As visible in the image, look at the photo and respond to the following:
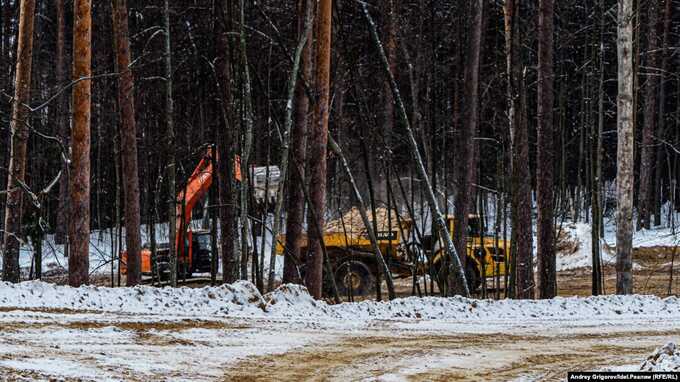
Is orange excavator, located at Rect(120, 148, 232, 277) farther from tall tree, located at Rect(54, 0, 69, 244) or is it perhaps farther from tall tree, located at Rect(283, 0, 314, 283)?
tall tree, located at Rect(283, 0, 314, 283)

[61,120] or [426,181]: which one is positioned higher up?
[61,120]

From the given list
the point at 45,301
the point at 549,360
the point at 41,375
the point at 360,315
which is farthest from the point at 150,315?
the point at 549,360

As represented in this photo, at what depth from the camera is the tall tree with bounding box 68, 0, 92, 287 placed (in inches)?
634

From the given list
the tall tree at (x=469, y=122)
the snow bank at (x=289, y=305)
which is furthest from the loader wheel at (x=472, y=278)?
the snow bank at (x=289, y=305)

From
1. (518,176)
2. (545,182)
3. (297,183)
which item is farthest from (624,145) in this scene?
(297,183)

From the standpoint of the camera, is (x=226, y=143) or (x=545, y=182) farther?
(x=226, y=143)

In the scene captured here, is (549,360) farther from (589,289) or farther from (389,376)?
(589,289)

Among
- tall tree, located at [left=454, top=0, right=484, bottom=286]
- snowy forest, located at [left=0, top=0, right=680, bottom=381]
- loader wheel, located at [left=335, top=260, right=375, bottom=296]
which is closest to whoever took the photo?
snowy forest, located at [left=0, top=0, right=680, bottom=381]

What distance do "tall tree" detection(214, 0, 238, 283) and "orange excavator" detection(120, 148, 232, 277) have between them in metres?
2.92

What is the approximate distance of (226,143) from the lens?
17906 millimetres

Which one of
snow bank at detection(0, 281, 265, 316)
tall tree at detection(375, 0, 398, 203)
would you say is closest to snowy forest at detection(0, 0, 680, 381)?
snow bank at detection(0, 281, 265, 316)

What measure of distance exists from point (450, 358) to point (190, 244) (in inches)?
687

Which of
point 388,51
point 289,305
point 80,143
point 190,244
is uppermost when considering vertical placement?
point 388,51

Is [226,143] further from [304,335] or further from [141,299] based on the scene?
[304,335]
